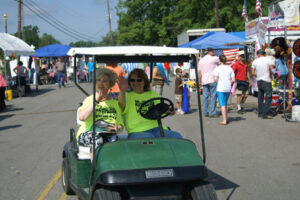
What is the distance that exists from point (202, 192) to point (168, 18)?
52517 millimetres

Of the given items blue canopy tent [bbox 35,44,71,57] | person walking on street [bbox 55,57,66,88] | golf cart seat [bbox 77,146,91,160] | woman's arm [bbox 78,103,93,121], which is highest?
blue canopy tent [bbox 35,44,71,57]

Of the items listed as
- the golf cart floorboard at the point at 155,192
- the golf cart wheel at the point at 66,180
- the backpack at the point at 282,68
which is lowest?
the golf cart wheel at the point at 66,180

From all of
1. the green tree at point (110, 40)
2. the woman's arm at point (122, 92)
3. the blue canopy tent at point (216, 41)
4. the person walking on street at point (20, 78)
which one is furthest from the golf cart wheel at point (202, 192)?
the green tree at point (110, 40)

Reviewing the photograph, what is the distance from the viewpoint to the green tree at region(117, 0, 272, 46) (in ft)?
147

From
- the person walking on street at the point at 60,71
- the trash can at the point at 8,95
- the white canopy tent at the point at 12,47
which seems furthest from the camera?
the person walking on street at the point at 60,71

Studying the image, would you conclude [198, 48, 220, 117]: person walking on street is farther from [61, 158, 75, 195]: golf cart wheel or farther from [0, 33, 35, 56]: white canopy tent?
[0, 33, 35, 56]: white canopy tent

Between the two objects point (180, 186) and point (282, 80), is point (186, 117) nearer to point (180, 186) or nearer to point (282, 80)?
point (282, 80)

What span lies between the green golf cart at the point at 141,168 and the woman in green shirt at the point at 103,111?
0.44 meters

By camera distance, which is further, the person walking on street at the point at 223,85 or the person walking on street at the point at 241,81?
the person walking on street at the point at 241,81

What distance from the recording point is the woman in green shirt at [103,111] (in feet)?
15.2

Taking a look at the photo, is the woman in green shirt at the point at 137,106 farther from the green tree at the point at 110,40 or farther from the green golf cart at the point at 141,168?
Result: the green tree at the point at 110,40

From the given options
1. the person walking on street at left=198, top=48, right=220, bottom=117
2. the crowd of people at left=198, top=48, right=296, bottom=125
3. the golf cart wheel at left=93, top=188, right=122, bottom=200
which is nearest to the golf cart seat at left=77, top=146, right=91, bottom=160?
the golf cart wheel at left=93, top=188, right=122, bottom=200

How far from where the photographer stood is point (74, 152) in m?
4.60

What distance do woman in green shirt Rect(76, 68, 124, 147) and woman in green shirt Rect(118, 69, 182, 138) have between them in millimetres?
138
